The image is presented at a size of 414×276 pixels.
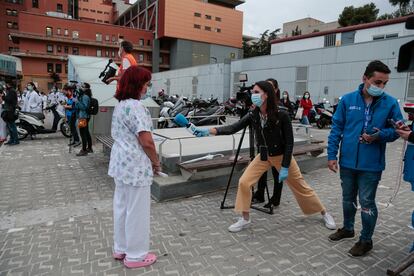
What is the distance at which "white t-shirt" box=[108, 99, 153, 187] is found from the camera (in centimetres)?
284

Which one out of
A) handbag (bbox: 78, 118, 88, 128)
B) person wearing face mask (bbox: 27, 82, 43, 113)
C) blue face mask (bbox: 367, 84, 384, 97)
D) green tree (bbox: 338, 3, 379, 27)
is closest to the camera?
blue face mask (bbox: 367, 84, 384, 97)

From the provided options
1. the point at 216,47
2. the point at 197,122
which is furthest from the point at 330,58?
the point at 216,47

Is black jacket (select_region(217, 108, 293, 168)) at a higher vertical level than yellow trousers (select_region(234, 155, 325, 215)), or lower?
higher

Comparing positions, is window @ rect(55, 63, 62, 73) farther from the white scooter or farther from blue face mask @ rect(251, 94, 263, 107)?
blue face mask @ rect(251, 94, 263, 107)

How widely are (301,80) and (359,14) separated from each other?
28.3 m

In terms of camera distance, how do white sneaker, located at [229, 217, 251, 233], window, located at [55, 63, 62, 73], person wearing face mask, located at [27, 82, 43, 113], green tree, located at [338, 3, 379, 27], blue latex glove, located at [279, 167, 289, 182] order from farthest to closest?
window, located at [55, 63, 62, 73] → green tree, located at [338, 3, 379, 27] → person wearing face mask, located at [27, 82, 43, 113] → white sneaker, located at [229, 217, 251, 233] → blue latex glove, located at [279, 167, 289, 182]

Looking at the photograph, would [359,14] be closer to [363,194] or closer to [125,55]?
[125,55]

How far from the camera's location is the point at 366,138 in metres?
3.09

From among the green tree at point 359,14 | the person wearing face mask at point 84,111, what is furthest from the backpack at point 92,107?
the green tree at point 359,14

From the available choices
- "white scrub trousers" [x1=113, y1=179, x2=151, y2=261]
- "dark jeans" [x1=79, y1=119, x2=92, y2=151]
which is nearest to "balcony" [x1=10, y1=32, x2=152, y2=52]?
"dark jeans" [x1=79, y1=119, x2=92, y2=151]

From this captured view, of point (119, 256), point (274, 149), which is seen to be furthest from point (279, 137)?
point (119, 256)

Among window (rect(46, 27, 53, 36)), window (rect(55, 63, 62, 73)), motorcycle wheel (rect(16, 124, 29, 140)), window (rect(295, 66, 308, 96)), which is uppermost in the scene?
window (rect(46, 27, 53, 36))

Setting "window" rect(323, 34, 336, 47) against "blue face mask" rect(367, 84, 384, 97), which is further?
"window" rect(323, 34, 336, 47)

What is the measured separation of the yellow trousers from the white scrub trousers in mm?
1204
